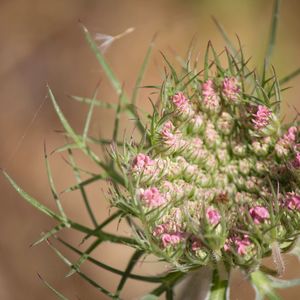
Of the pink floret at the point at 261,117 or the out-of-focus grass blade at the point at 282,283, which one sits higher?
the pink floret at the point at 261,117

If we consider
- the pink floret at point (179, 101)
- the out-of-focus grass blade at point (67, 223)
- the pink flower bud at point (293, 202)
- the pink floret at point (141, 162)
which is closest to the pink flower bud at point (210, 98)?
the pink floret at point (179, 101)

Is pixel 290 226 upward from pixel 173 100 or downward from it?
downward

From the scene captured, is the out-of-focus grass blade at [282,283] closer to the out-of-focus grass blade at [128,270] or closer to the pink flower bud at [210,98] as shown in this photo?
the out-of-focus grass blade at [128,270]

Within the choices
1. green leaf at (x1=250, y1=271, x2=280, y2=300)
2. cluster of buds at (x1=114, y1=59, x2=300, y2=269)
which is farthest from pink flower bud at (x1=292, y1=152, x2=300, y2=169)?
green leaf at (x1=250, y1=271, x2=280, y2=300)

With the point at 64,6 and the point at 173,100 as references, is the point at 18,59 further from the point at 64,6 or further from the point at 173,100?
the point at 173,100

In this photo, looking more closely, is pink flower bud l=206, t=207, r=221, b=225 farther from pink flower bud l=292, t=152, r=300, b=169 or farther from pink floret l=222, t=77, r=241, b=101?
pink floret l=222, t=77, r=241, b=101

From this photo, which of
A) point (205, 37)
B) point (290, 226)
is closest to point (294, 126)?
point (290, 226)

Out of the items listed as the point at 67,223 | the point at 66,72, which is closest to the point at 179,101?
the point at 67,223
